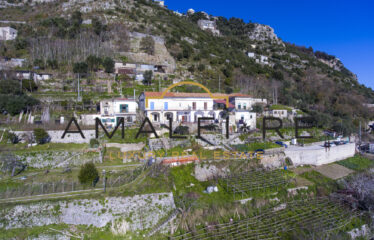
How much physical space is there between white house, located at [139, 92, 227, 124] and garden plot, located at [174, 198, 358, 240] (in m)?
15.7

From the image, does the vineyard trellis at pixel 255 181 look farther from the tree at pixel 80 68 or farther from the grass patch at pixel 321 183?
the tree at pixel 80 68

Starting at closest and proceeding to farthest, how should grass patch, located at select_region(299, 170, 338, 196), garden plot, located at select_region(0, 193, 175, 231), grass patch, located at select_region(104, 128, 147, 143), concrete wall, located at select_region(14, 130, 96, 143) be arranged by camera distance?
garden plot, located at select_region(0, 193, 175, 231)
grass patch, located at select_region(299, 170, 338, 196)
concrete wall, located at select_region(14, 130, 96, 143)
grass patch, located at select_region(104, 128, 147, 143)

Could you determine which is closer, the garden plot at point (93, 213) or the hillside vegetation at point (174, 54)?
the garden plot at point (93, 213)

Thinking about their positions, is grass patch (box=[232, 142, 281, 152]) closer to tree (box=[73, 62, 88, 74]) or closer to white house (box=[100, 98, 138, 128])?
white house (box=[100, 98, 138, 128])

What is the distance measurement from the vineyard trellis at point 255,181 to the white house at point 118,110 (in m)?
14.7

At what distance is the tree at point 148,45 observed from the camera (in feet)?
173

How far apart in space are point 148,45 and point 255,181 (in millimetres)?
46664

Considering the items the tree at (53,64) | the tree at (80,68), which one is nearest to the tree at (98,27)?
the tree at (53,64)

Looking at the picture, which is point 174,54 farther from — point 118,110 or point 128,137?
point 128,137

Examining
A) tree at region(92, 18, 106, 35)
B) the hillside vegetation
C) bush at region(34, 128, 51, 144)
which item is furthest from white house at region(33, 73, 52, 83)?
tree at region(92, 18, 106, 35)

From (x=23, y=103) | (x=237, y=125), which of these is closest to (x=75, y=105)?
(x=23, y=103)

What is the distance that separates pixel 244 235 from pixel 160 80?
112 ft

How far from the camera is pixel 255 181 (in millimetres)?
16438

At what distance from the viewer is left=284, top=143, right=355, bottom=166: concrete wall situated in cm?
2122
